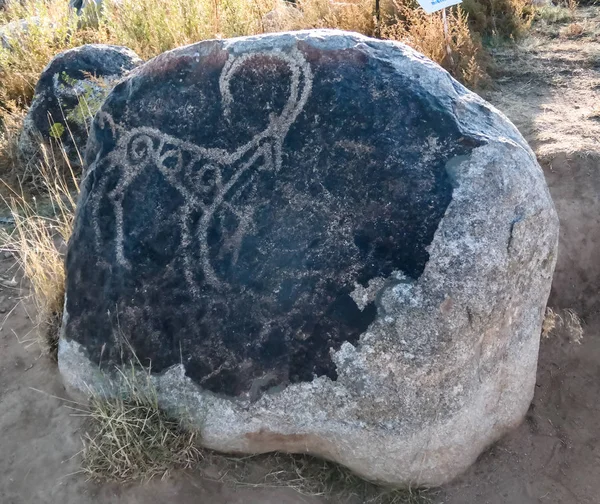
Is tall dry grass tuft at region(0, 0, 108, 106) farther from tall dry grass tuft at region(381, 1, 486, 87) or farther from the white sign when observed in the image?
the white sign

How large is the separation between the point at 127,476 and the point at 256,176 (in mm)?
1289

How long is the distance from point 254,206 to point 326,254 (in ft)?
1.13

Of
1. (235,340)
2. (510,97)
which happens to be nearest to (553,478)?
(235,340)

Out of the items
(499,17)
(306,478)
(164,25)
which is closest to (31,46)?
(164,25)

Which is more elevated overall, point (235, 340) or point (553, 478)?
point (235, 340)

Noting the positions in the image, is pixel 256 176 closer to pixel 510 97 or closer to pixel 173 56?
pixel 173 56

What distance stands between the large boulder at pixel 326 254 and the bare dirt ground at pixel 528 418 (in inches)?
7.6

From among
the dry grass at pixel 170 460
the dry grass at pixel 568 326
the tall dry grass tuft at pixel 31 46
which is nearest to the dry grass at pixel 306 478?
the dry grass at pixel 170 460

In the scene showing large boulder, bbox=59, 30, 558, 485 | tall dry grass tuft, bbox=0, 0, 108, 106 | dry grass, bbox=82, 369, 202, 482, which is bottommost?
dry grass, bbox=82, 369, 202, 482

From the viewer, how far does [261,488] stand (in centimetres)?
255

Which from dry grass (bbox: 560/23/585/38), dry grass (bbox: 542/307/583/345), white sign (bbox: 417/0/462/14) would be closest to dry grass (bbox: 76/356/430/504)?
dry grass (bbox: 542/307/583/345)

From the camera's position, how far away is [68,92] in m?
4.78

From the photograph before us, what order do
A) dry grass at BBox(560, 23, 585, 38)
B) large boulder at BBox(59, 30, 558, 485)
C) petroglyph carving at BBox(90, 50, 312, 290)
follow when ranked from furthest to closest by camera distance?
dry grass at BBox(560, 23, 585, 38) → petroglyph carving at BBox(90, 50, 312, 290) → large boulder at BBox(59, 30, 558, 485)

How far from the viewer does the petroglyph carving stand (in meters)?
2.42
